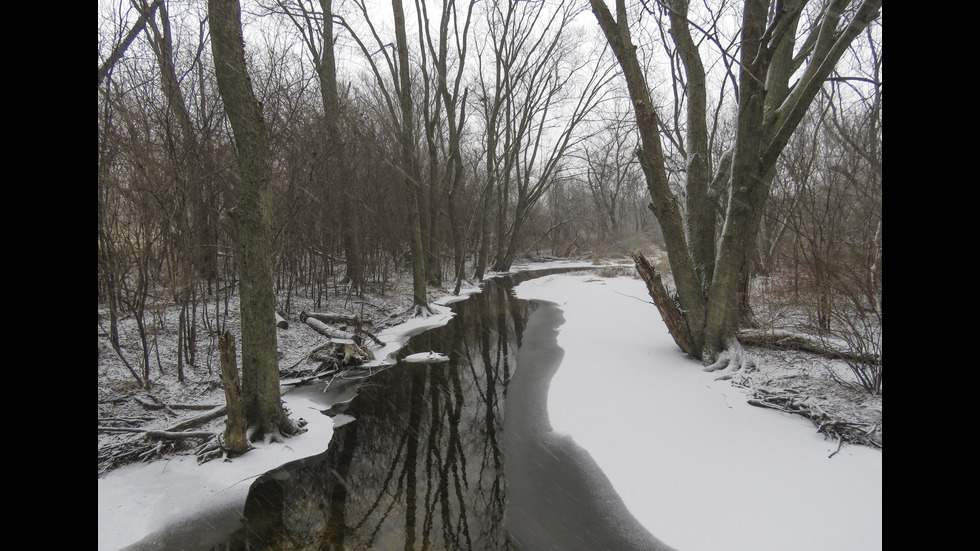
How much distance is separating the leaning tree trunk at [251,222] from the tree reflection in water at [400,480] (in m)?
0.74

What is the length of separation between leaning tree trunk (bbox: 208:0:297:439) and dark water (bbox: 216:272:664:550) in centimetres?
72

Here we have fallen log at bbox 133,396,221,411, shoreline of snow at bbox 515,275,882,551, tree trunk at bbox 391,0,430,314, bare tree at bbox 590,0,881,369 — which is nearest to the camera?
shoreline of snow at bbox 515,275,882,551

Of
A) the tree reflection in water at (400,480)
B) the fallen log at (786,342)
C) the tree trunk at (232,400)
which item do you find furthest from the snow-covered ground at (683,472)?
the fallen log at (786,342)

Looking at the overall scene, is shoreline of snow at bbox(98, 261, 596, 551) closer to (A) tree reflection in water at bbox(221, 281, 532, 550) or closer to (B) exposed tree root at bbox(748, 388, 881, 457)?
(A) tree reflection in water at bbox(221, 281, 532, 550)

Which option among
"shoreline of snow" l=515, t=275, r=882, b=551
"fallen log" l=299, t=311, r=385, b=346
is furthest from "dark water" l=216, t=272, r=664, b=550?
"fallen log" l=299, t=311, r=385, b=346

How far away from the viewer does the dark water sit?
2.88 m

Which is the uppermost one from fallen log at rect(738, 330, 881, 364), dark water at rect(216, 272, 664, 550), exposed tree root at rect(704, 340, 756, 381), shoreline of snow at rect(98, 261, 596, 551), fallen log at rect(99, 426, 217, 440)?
fallen log at rect(738, 330, 881, 364)

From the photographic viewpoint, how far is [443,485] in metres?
3.49

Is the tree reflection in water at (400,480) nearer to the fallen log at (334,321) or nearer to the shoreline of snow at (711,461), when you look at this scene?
the shoreline of snow at (711,461)

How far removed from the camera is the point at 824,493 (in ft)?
9.54
